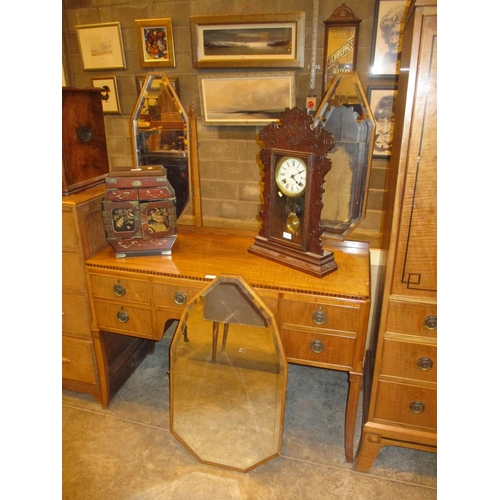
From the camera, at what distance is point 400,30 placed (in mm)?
1863

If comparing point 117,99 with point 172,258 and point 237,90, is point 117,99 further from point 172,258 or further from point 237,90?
point 172,258

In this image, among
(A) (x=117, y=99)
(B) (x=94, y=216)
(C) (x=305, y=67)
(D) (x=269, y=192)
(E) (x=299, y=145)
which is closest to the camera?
(E) (x=299, y=145)

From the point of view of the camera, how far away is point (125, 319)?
1769 millimetres

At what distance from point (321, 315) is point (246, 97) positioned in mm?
1276

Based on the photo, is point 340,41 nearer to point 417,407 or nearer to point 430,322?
point 430,322

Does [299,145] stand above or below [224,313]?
above

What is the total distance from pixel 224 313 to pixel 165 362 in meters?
0.98

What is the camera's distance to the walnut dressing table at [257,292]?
1500mm

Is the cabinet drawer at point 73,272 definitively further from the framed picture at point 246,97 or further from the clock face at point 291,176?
the framed picture at point 246,97

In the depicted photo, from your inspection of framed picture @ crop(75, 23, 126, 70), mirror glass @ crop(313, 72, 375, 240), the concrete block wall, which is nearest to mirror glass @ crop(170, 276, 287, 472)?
mirror glass @ crop(313, 72, 375, 240)

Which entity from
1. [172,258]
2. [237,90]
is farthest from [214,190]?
[172,258]

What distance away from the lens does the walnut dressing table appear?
150cm

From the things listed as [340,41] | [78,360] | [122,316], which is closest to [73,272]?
[122,316]

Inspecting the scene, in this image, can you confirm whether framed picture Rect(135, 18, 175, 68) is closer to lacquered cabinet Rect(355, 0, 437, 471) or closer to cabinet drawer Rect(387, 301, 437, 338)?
lacquered cabinet Rect(355, 0, 437, 471)
